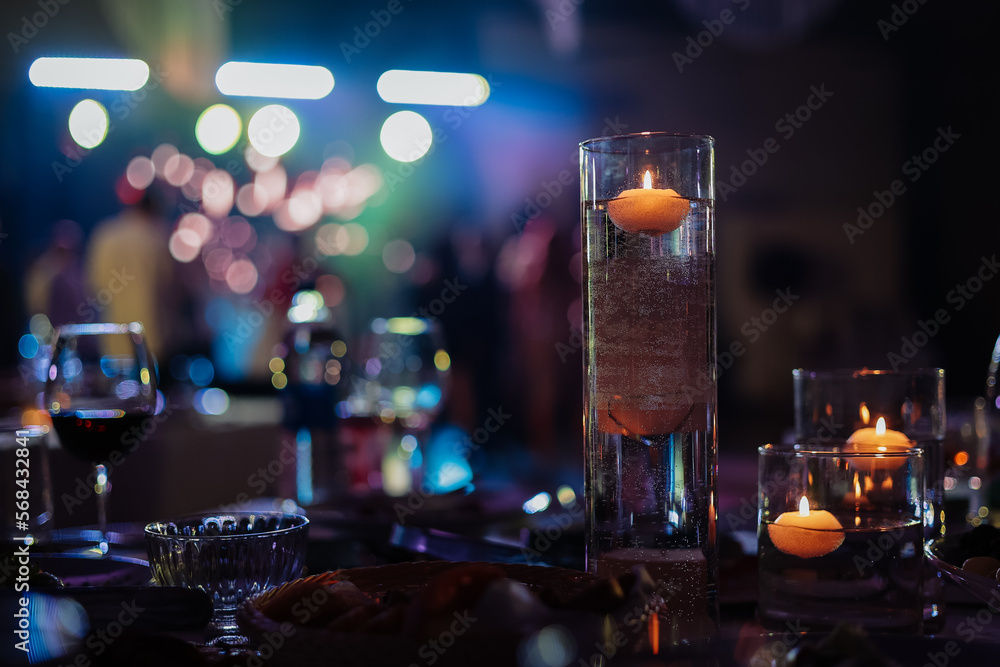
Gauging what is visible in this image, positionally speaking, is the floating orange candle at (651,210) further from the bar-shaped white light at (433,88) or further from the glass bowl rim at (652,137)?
the bar-shaped white light at (433,88)

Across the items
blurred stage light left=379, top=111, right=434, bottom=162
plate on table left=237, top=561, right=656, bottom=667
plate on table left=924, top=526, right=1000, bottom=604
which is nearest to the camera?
plate on table left=237, top=561, right=656, bottom=667

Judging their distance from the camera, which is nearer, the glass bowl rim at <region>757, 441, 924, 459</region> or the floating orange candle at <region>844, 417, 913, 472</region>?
the glass bowl rim at <region>757, 441, 924, 459</region>

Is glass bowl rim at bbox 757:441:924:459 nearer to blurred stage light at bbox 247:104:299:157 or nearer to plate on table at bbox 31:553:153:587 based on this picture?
plate on table at bbox 31:553:153:587

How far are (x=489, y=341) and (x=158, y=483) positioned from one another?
5.99 meters

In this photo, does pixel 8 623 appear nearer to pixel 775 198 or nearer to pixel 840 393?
pixel 840 393

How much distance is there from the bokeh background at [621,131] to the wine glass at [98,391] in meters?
5.18

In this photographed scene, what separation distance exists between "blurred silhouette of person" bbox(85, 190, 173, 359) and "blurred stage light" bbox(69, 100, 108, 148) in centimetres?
336

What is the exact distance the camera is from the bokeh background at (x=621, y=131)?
23.6ft

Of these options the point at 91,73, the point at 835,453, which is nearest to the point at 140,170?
the point at 91,73

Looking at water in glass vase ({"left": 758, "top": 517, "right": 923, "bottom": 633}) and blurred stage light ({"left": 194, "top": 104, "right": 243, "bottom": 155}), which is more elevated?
blurred stage light ({"left": 194, "top": 104, "right": 243, "bottom": 155})

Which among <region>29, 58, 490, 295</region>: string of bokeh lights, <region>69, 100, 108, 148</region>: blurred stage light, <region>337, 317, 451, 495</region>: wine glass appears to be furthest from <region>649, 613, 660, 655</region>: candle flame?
<region>69, 100, 108, 148</region>: blurred stage light

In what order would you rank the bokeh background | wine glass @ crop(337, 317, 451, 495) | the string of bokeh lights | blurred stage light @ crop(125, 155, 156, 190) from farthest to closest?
blurred stage light @ crop(125, 155, 156, 190), the string of bokeh lights, the bokeh background, wine glass @ crop(337, 317, 451, 495)

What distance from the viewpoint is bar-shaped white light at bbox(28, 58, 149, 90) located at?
29.3 feet

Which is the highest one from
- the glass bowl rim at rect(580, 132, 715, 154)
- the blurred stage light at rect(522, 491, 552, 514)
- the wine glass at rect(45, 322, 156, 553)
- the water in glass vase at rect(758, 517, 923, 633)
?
the glass bowl rim at rect(580, 132, 715, 154)
